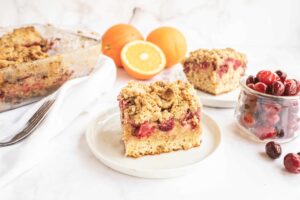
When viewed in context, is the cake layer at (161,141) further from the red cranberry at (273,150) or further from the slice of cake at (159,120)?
the red cranberry at (273,150)

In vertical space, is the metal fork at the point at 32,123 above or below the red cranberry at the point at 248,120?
below

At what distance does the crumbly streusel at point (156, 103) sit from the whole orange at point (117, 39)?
706 millimetres

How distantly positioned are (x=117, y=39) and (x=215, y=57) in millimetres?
539

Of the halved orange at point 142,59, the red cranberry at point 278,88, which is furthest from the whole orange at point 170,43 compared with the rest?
the red cranberry at point 278,88

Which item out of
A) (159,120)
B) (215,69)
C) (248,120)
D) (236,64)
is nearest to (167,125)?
(159,120)

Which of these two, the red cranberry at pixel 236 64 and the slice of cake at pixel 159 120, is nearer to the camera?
the slice of cake at pixel 159 120

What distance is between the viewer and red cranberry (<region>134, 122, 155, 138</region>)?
123cm

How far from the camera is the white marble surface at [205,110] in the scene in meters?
1.11

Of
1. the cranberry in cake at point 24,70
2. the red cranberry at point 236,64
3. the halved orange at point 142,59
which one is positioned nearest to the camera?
the cranberry in cake at point 24,70

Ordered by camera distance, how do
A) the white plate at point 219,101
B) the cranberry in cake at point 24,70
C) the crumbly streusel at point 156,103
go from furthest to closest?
the white plate at point 219,101 → the cranberry in cake at point 24,70 → the crumbly streusel at point 156,103

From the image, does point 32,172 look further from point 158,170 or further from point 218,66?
point 218,66

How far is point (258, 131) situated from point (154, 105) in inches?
15.3

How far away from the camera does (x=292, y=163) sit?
3.90 feet

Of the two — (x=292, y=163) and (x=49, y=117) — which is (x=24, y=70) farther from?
(x=292, y=163)
